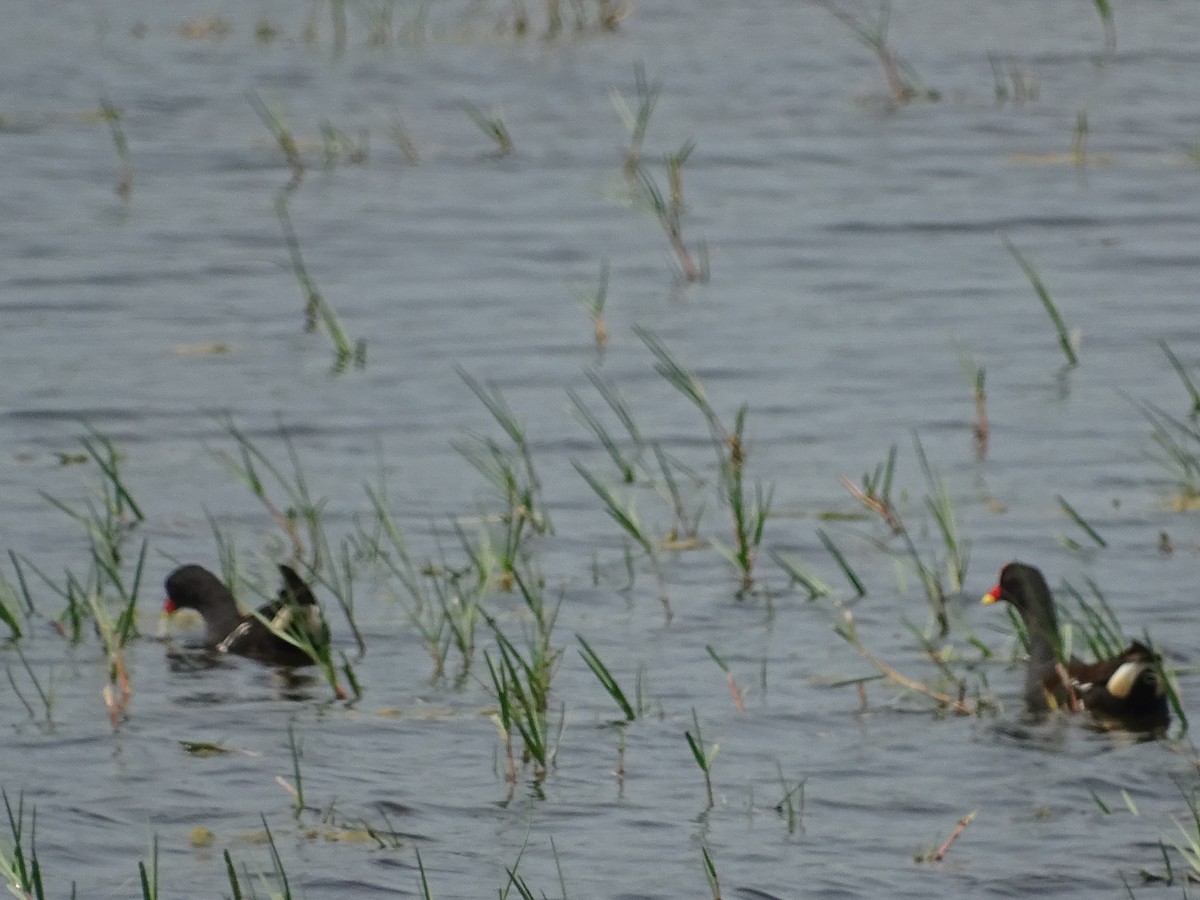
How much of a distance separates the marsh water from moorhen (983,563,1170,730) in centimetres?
12

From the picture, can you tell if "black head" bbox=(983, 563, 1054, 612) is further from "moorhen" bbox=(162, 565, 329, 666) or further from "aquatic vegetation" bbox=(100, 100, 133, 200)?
"aquatic vegetation" bbox=(100, 100, 133, 200)

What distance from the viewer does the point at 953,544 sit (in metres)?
8.19

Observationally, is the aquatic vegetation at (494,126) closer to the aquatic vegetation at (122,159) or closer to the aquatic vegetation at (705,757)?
the aquatic vegetation at (122,159)

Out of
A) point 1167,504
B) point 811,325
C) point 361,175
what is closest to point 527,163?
point 361,175

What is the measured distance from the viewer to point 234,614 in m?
8.77

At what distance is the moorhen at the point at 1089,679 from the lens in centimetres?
709

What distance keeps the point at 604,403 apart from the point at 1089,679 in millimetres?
4578

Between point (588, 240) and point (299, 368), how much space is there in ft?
10.4

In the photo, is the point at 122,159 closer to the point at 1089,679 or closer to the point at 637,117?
the point at 637,117

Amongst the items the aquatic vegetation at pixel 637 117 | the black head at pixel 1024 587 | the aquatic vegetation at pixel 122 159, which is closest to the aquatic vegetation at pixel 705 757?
the black head at pixel 1024 587

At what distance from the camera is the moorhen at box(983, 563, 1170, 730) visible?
23.3ft

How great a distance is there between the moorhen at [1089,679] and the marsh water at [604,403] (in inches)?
4.6

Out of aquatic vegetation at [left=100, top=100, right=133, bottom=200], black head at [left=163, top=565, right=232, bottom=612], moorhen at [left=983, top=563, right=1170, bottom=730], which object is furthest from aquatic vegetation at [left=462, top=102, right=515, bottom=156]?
moorhen at [left=983, top=563, right=1170, bottom=730]

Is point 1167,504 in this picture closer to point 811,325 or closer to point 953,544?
point 953,544
